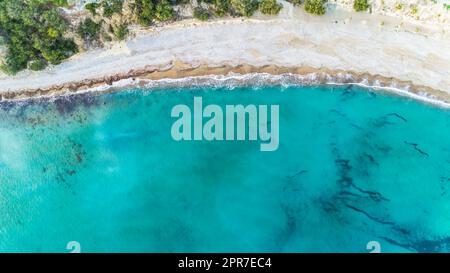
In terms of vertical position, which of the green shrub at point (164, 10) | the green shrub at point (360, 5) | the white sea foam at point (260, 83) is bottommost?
the white sea foam at point (260, 83)

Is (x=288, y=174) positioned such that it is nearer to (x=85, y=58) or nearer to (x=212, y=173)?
(x=212, y=173)

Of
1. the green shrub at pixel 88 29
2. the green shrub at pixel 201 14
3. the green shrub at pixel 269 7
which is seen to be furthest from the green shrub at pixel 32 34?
the green shrub at pixel 269 7

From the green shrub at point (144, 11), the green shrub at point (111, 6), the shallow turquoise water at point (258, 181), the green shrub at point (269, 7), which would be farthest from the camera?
the shallow turquoise water at point (258, 181)

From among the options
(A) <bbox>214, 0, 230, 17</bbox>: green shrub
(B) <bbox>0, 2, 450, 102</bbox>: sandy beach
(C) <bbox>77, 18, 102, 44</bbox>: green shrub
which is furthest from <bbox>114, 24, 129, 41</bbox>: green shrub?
(A) <bbox>214, 0, 230, 17</bbox>: green shrub

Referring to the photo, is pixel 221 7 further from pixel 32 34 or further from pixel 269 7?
pixel 32 34

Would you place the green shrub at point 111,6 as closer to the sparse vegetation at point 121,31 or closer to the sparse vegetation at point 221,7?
the sparse vegetation at point 121,31

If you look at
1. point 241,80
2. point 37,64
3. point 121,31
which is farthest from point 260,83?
point 37,64

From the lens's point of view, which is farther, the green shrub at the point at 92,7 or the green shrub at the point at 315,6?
the green shrub at the point at 92,7
